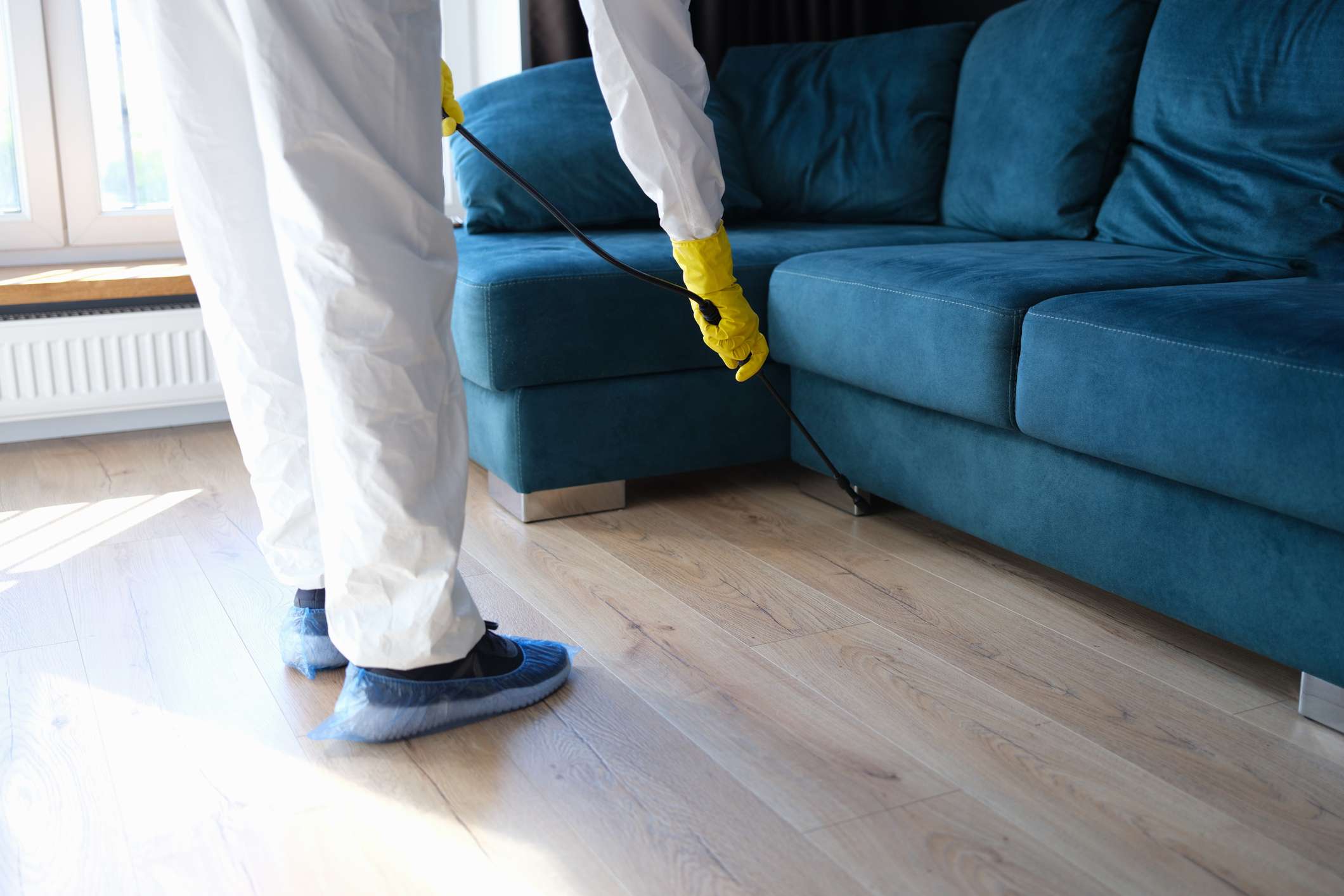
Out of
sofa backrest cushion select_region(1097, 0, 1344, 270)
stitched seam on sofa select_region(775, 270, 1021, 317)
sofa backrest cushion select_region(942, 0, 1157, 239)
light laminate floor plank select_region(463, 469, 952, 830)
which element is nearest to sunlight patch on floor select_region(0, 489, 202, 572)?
light laminate floor plank select_region(463, 469, 952, 830)

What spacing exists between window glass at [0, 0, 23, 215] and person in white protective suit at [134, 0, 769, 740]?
175 cm

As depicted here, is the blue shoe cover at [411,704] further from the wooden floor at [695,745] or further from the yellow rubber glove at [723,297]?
the yellow rubber glove at [723,297]

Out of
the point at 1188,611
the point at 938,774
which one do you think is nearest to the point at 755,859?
the point at 938,774

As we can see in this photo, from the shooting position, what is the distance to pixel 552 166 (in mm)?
2420

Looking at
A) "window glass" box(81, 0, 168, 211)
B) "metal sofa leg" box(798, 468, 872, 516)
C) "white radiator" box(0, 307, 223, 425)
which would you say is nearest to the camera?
"metal sofa leg" box(798, 468, 872, 516)

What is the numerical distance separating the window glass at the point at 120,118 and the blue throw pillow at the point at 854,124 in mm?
1461

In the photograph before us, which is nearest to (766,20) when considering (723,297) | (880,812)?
(723,297)

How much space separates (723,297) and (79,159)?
2.03 meters

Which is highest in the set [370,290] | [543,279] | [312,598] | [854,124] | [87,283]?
[854,124]

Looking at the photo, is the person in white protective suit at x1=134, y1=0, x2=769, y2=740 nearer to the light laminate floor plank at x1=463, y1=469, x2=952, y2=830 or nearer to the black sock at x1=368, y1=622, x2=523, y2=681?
the black sock at x1=368, y1=622, x2=523, y2=681

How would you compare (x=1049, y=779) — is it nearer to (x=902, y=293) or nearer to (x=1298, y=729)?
(x=1298, y=729)

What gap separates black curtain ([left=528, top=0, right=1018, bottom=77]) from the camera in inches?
122

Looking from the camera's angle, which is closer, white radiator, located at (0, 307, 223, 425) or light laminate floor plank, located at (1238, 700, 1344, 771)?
light laminate floor plank, located at (1238, 700, 1344, 771)

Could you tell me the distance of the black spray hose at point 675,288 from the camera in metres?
1.56
